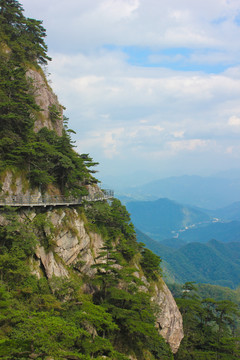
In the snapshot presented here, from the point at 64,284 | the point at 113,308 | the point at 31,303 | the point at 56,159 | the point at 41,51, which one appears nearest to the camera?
the point at 31,303

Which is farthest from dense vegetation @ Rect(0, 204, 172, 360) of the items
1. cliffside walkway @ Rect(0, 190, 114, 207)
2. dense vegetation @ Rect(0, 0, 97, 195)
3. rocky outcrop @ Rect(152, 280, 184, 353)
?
dense vegetation @ Rect(0, 0, 97, 195)

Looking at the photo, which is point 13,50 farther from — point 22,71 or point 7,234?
point 7,234

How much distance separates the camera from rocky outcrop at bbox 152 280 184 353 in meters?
38.1

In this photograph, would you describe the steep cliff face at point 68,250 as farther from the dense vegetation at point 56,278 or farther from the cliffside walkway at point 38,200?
the cliffside walkway at point 38,200

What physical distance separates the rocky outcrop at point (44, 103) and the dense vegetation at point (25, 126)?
13.2 inches

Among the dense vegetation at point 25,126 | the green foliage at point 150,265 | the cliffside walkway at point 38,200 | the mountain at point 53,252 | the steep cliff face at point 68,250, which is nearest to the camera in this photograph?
the mountain at point 53,252

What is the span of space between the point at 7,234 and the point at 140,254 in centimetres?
2501

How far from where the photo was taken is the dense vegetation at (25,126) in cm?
2838

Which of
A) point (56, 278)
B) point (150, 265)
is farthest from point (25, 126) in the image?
point (150, 265)

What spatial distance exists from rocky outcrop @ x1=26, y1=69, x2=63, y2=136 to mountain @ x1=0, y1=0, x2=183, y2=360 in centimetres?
18

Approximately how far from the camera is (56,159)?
32.0 m

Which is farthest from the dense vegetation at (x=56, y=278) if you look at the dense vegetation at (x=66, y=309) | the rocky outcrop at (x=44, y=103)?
the rocky outcrop at (x=44, y=103)

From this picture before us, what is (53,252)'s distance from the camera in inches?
1088

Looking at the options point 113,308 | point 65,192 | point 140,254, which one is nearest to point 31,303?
point 113,308
